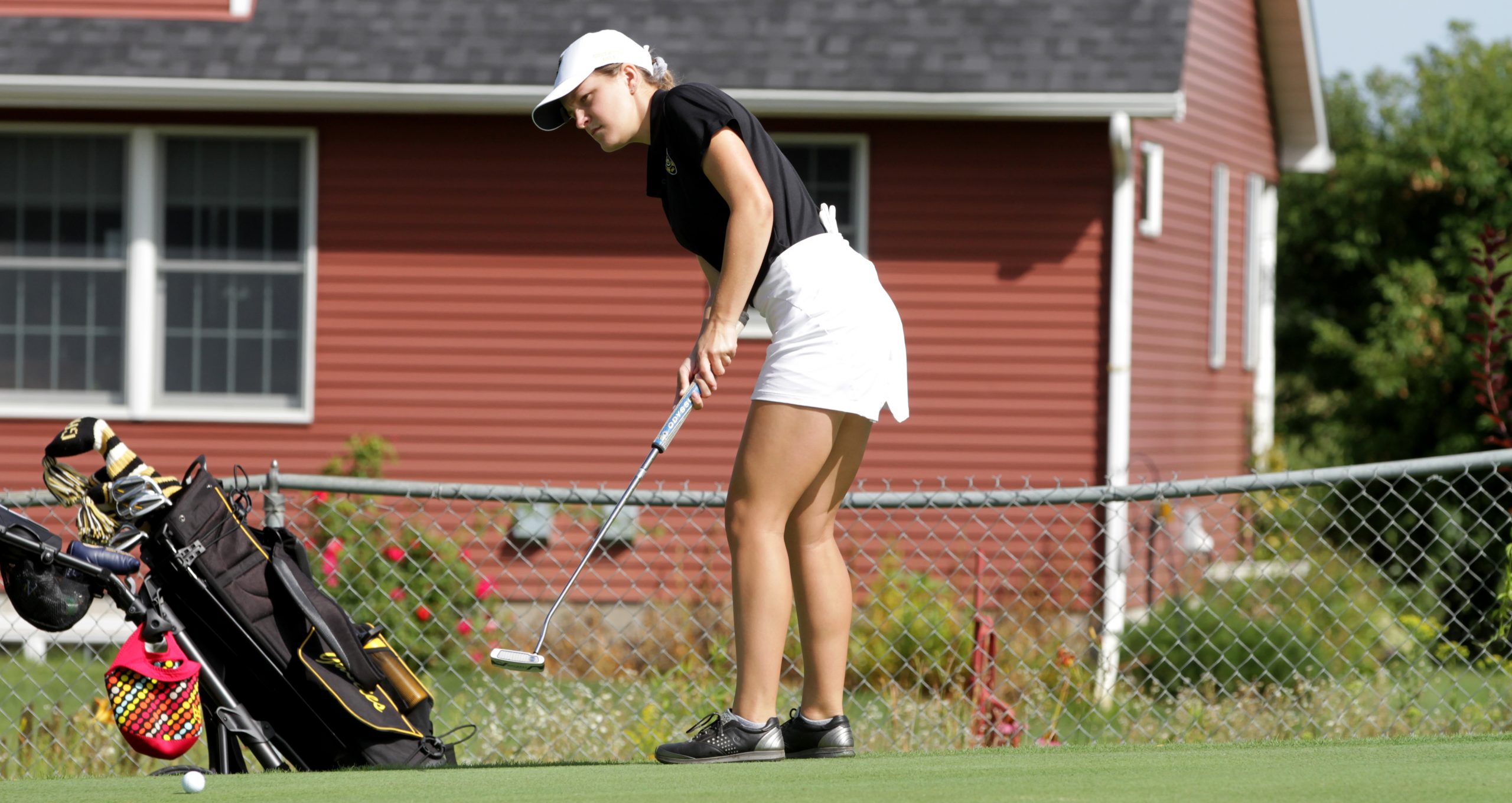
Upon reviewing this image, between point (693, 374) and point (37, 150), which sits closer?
point (693, 374)

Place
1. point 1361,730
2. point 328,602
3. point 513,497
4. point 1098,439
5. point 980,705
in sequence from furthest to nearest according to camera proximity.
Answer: point 1098,439 < point 1361,730 < point 980,705 < point 513,497 < point 328,602

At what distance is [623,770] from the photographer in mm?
4141

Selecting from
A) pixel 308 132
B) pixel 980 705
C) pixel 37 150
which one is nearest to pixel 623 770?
pixel 980 705

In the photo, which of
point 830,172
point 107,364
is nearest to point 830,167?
point 830,172

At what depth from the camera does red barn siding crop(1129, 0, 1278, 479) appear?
459 inches

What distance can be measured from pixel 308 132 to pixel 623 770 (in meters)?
7.41

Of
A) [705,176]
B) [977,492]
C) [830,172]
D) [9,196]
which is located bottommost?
[977,492]

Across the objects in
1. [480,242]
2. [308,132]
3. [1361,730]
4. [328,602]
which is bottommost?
[1361,730]

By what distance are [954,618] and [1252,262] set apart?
666 centimetres

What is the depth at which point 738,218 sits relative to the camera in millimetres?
3844

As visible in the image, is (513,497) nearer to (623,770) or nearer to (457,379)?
(623,770)

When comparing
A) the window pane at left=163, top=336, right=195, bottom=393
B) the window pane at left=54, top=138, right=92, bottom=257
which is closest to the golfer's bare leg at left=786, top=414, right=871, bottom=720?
the window pane at left=163, top=336, right=195, bottom=393

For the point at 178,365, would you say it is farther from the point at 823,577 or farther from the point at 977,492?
the point at 823,577

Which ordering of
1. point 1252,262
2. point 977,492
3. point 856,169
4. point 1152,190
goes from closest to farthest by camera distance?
1. point 977,492
2. point 856,169
3. point 1152,190
4. point 1252,262
